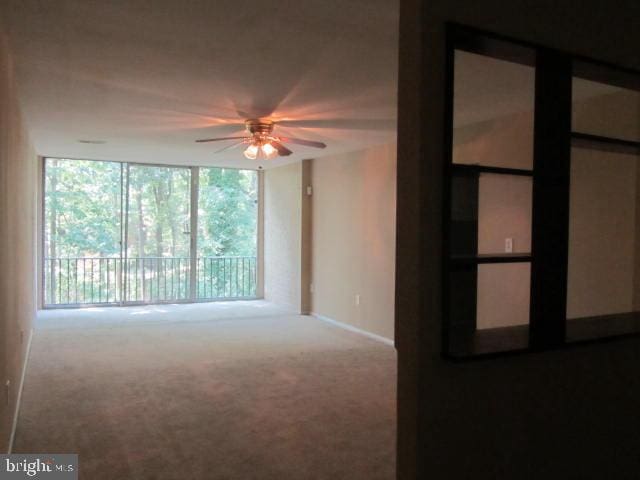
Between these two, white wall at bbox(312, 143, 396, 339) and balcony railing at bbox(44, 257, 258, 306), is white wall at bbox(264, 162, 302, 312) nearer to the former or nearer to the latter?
white wall at bbox(312, 143, 396, 339)

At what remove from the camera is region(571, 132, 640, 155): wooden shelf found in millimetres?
2215

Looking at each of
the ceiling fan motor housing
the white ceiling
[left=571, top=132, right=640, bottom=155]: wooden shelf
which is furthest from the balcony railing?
[left=571, top=132, right=640, bottom=155]: wooden shelf

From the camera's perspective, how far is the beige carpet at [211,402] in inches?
114

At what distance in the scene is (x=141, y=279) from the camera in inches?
331

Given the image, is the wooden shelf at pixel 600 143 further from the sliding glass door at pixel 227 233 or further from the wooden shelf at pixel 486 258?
the sliding glass door at pixel 227 233

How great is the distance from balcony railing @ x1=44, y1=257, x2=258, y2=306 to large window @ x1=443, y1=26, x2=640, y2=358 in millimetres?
5321

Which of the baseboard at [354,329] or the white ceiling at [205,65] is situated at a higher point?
the white ceiling at [205,65]

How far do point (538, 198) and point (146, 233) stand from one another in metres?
7.20

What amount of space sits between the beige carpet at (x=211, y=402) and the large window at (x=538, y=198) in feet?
3.92

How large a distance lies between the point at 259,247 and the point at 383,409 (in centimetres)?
568

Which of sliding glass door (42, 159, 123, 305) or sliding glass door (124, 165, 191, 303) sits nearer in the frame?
sliding glass door (42, 159, 123, 305)

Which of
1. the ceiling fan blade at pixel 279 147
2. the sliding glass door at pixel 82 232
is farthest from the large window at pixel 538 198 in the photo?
the sliding glass door at pixel 82 232

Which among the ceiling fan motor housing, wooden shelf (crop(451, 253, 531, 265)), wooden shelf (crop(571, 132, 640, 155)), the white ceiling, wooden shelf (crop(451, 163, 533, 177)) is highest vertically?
the white ceiling

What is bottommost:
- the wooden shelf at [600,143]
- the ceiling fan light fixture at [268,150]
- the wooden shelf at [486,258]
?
the wooden shelf at [486,258]
